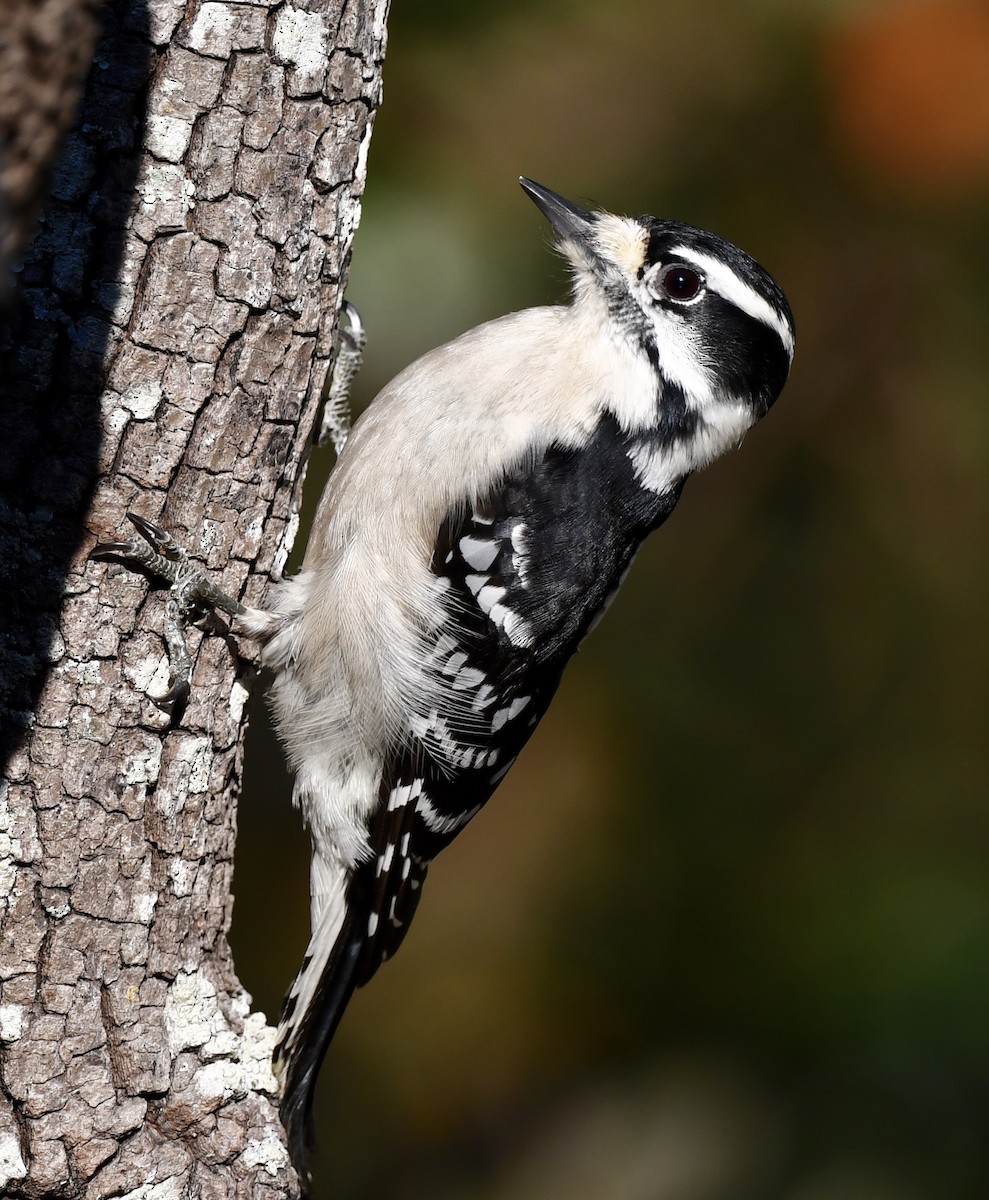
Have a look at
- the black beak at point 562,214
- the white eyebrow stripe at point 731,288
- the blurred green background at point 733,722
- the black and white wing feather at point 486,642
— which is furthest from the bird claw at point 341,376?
the white eyebrow stripe at point 731,288

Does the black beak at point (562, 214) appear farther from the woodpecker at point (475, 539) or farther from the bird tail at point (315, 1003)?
the bird tail at point (315, 1003)

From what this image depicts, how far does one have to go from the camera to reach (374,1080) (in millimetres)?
4941

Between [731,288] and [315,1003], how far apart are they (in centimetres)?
225

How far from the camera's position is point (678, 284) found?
335cm

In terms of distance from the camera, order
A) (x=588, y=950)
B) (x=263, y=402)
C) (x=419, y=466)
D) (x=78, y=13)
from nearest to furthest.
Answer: (x=78, y=13) → (x=263, y=402) → (x=419, y=466) → (x=588, y=950)

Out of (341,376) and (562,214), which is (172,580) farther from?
(562,214)

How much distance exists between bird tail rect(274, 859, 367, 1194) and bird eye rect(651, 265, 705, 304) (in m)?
1.83

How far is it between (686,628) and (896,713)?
95cm

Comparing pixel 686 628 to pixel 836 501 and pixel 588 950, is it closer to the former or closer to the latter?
pixel 836 501

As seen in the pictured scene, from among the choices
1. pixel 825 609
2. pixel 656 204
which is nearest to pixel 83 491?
pixel 656 204

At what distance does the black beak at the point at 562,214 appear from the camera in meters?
3.44

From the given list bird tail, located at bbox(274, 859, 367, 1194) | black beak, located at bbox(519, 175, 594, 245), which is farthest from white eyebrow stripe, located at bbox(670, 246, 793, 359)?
bird tail, located at bbox(274, 859, 367, 1194)

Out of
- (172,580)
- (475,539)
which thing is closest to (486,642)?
(475,539)

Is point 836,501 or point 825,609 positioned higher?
point 836,501
